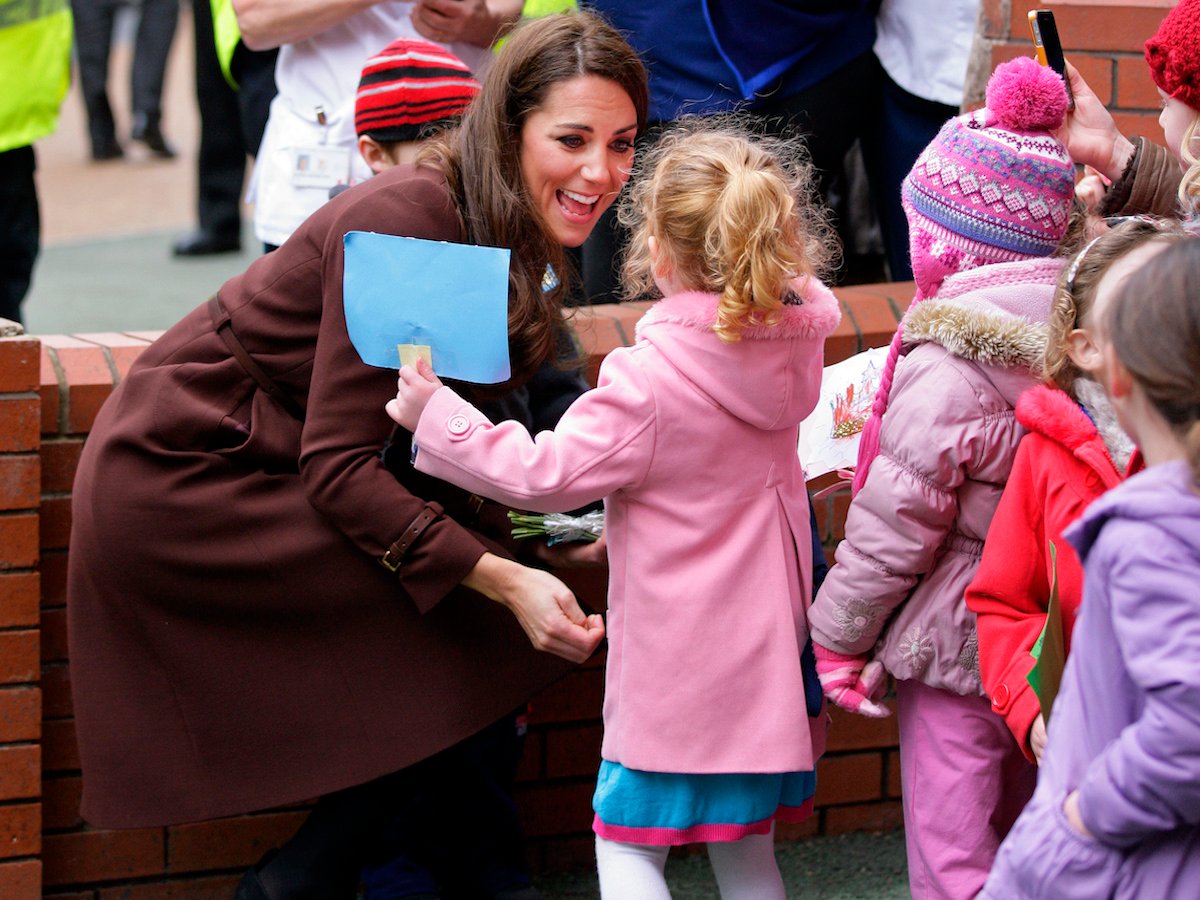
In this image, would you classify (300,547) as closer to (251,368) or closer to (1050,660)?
(251,368)

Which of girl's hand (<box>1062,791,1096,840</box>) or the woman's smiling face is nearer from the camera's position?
girl's hand (<box>1062,791,1096,840</box>)

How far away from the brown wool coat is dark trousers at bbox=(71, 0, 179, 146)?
27.5 feet

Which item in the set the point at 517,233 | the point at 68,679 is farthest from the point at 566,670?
the point at 68,679

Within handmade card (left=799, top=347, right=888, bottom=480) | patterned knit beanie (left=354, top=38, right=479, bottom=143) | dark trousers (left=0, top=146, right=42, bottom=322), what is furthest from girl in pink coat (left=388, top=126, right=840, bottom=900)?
dark trousers (left=0, top=146, right=42, bottom=322)

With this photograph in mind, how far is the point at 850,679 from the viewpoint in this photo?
246 centimetres

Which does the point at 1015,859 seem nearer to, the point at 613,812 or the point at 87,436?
the point at 613,812

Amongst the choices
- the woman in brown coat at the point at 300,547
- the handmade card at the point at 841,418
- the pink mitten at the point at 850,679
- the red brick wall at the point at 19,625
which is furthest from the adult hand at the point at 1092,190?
the red brick wall at the point at 19,625

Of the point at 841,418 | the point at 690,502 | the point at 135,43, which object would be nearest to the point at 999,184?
the point at 841,418

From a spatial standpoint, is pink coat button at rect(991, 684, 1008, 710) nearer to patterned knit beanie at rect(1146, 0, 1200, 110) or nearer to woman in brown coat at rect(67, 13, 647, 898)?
woman in brown coat at rect(67, 13, 647, 898)

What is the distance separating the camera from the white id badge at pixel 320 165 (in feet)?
12.3

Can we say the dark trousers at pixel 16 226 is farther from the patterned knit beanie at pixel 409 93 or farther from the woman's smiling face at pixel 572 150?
the woman's smiling face at pixel 572 150

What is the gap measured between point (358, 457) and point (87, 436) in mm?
672

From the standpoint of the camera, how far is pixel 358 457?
2514 mm

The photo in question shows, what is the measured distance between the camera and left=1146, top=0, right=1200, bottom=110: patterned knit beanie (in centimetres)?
243
